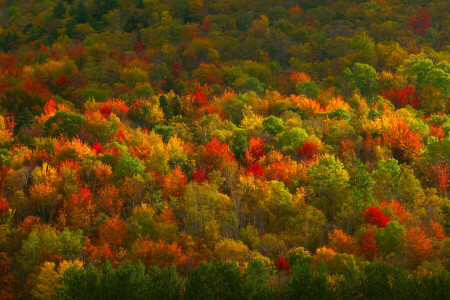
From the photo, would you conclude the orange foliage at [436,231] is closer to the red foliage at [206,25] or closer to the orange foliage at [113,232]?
the orange foliage at [113,232]

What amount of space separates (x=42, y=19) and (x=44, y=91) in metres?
74.2

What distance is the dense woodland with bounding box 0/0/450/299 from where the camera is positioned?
2092 inches

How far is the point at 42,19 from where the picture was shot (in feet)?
572

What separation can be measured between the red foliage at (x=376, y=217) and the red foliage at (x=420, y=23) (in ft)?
315

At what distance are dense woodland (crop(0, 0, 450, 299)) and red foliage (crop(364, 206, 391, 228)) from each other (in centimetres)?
29

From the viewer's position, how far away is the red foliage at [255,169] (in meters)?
78.9

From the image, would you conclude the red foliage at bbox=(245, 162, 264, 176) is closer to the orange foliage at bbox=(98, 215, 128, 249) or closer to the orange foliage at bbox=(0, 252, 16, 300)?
the orange foliage at bbox=(98, 215, 128, 249)

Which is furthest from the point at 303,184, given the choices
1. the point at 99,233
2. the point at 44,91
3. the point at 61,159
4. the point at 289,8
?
the point at 289,8

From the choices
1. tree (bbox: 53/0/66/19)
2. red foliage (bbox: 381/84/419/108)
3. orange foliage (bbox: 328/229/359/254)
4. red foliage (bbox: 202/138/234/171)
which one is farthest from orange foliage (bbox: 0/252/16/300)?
tree (bbox: 53/0/66/19)

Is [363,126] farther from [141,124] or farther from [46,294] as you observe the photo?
[46,294]

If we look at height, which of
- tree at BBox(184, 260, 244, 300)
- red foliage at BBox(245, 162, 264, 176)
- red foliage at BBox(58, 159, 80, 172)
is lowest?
red foliage at BBox(245, 162, 264, 176)

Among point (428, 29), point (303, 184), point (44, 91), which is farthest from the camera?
point (428, 29)

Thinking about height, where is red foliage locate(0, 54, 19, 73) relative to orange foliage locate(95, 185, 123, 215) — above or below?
below

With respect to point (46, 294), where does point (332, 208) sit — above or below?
below
